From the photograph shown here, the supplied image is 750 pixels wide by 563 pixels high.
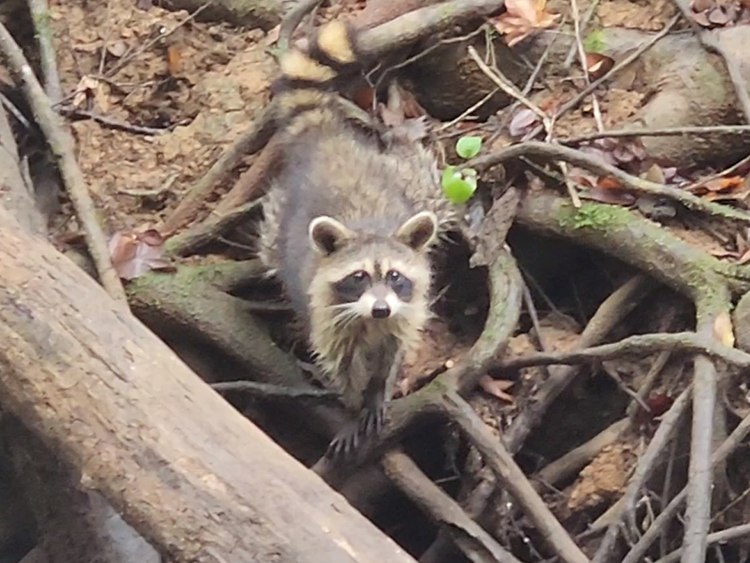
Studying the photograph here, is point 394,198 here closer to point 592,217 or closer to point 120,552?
point 592,217

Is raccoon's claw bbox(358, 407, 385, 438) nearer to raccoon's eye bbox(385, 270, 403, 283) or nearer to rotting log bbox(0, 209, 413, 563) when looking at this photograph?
raccoon's eye bbox(385, 270, 403, 283)

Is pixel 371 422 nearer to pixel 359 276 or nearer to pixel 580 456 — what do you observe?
pixel 359 276

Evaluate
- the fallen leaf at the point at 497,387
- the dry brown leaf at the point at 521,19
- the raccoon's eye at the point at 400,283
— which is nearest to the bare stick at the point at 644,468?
the fallen leaf at the point at 497,387

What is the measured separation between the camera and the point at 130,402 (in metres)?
2.35

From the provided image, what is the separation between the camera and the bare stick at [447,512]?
10.3 feet

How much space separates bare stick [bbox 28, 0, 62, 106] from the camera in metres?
3.89

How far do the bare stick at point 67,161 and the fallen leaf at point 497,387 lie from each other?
3.62ft

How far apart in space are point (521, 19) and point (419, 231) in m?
0.98

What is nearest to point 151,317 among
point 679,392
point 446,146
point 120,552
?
point 120,552

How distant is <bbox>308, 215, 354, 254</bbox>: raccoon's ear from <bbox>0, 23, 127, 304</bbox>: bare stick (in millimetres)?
583

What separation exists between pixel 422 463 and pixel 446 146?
3.54ft

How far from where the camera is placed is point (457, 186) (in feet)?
11.5

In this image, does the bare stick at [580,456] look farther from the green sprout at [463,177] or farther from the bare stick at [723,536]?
the green sprout at [463,177]

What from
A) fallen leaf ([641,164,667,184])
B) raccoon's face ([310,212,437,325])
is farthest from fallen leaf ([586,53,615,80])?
raccoon's face ([310,212,437,325])
